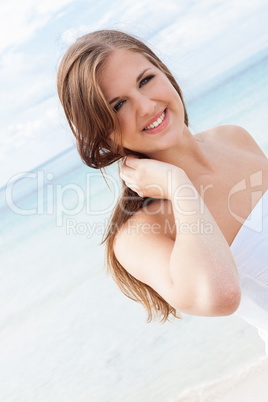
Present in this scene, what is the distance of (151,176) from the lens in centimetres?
219

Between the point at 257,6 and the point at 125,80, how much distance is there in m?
27.5

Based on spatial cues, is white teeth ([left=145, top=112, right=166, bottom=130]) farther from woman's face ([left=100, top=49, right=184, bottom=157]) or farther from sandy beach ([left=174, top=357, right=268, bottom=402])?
sandy beach ([left=174, top=357, right=268, bottom=402])

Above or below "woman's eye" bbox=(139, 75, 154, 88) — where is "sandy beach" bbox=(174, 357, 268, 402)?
below

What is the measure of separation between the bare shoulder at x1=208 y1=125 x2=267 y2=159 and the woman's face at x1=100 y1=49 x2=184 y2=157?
55cm

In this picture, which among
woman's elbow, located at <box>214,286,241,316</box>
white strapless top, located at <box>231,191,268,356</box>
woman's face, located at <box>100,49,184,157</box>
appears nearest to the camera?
woman's elbow, located at <box>214,286,241,316</box>

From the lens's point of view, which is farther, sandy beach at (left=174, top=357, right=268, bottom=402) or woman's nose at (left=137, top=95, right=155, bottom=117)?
sandy beach at (left=174, top=357, right=268, bottom=402)

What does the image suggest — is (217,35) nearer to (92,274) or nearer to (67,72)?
(92,274)

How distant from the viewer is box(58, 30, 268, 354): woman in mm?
1845

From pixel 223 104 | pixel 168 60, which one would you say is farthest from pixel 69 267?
pixel 223 104

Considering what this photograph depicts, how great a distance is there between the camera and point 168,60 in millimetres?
2664

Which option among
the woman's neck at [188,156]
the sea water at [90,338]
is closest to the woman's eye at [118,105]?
the woman's neck at [188,156]

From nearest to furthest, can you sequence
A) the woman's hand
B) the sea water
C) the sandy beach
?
1. the woman's hand
2. the sandy beach
3. the sea water

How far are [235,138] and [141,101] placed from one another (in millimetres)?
881

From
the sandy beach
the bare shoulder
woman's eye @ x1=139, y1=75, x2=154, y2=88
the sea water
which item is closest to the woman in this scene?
woman's eye @ x1=139, y1=75, x2=154, y2=88
